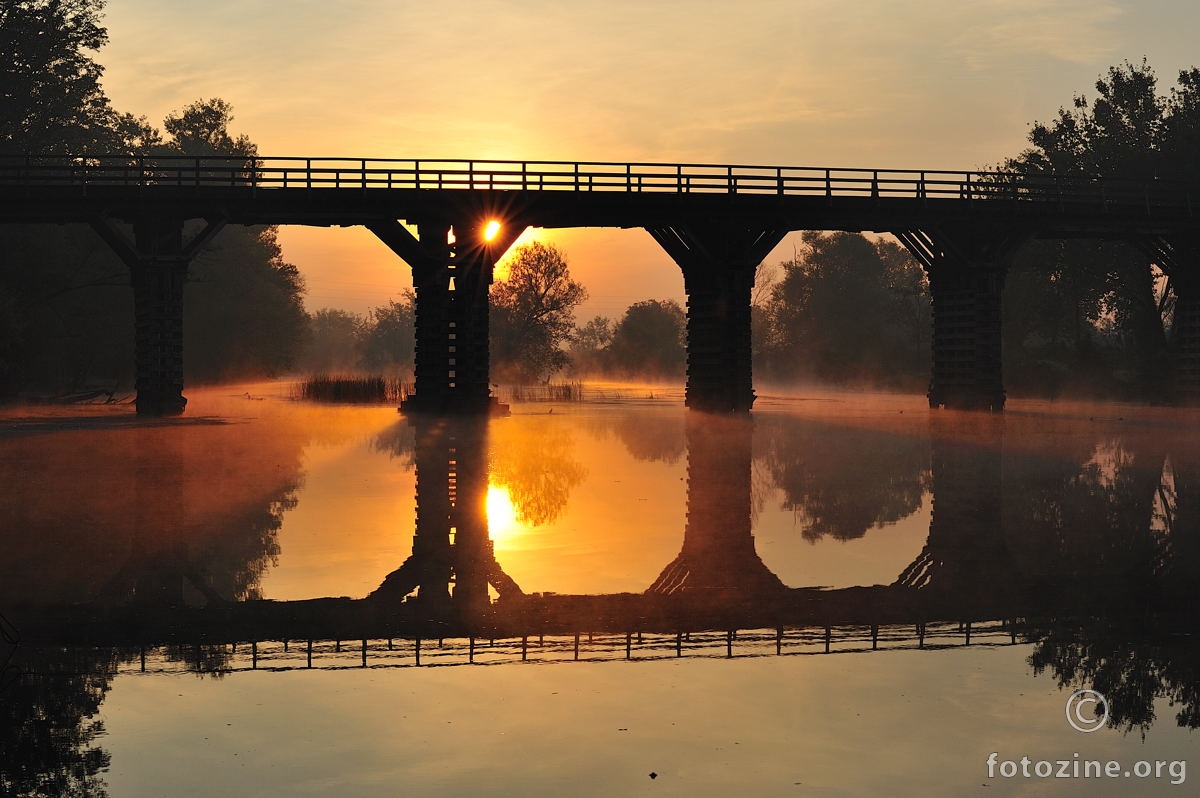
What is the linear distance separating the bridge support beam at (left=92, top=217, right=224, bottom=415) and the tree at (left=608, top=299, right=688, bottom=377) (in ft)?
278

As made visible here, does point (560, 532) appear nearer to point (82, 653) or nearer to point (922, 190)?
point (82, 653)

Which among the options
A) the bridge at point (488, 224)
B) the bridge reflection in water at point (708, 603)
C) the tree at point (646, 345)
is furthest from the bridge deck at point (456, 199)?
the tree at point (646, 345)

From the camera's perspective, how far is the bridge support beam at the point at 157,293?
160 ft

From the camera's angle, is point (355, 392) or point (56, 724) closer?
point (56, 724)

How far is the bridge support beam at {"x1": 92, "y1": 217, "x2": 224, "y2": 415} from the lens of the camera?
48.7 metres

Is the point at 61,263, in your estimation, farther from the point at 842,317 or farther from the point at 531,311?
the point at 842,317

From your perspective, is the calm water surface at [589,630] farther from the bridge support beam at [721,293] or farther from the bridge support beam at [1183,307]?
the bridge support beam at [1183,307]

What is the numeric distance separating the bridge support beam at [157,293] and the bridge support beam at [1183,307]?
38935 millimetres

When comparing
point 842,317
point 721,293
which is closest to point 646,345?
point 842,317

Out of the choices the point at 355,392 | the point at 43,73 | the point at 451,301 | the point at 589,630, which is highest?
the point at 43,73

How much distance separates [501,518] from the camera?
Answer: 20984 millimetres

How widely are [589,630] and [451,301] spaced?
37.4m

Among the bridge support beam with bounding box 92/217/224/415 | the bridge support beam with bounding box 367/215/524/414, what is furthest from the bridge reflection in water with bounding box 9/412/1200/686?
the bridge support beam with bounding box 92/217/224/415

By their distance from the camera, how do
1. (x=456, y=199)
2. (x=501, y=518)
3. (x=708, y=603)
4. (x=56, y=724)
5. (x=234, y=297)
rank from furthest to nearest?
1. (x=234, y=297)
2. (x=456, y=199)
3. (x=501, y=518)
4. (x=708, y=603)
5. (x=56, y=724)
